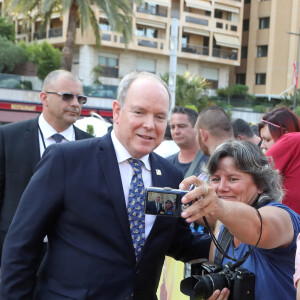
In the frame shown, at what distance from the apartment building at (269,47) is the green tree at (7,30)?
72.9 feet

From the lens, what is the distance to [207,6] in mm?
44750

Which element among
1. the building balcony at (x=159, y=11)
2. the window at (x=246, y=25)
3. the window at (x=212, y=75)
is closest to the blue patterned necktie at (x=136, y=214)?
the building balcony at (x=159, y=11)

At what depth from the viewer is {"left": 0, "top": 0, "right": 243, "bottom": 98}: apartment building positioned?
4016cm

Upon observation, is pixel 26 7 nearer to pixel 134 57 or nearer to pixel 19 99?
pixel 19 99

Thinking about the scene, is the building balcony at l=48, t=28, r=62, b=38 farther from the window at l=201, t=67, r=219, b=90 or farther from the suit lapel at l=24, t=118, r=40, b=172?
the suit lapel at l=24, t=118, r=40, b=172

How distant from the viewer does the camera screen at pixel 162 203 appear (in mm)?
2068

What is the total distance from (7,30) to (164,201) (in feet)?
147

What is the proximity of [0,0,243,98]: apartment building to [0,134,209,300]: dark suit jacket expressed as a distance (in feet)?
118

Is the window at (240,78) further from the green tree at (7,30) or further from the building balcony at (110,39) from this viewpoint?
the green tree at (7,30)

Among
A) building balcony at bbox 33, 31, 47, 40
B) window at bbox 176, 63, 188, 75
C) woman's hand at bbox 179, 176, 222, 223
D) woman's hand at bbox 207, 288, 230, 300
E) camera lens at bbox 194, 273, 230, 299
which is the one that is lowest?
woman's hand at bbox 207, 288, 230, 300

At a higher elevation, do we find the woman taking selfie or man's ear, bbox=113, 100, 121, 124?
man's ear, bbox=113, 100, 121, 124

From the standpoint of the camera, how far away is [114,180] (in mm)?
2494

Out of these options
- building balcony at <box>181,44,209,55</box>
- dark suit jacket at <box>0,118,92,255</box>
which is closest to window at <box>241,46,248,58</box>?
building balcony at <box>181,44,209,55</box>

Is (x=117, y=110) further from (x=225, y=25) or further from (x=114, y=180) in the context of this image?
(x=225, y=25)
